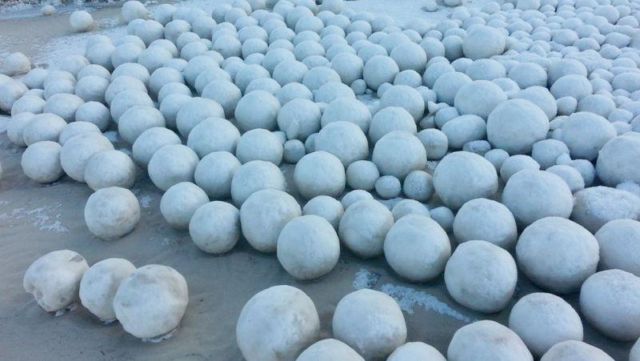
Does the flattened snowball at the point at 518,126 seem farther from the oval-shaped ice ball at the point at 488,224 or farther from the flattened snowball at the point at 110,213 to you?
the flattened snowball at the point at 110,213

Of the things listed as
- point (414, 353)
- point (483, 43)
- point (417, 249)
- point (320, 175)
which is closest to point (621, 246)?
point (417, 249)

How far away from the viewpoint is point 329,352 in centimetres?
195

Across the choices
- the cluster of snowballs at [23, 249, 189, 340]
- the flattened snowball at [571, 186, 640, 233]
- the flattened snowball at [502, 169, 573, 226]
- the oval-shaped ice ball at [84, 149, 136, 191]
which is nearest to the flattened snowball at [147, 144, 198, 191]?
the oval-shaped ice ball at [84, 149, 136, 191]

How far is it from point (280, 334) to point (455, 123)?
212cm

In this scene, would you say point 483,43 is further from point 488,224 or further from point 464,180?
point 488,224

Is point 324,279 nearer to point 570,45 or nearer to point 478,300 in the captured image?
Answer: point 478,300

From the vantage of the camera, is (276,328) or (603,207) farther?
(603,207)

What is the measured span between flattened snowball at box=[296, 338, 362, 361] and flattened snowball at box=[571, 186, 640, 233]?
1577 millimetres

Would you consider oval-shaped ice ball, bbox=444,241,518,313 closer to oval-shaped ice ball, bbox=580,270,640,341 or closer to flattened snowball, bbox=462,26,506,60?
oval-shaped ice ball, bbox=580,270,640,341

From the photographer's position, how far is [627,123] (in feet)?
11.2

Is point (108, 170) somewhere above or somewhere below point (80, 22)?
below

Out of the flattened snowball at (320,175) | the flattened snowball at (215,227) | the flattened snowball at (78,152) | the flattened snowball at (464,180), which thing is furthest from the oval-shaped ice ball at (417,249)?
the flattened snowball at (78,152)

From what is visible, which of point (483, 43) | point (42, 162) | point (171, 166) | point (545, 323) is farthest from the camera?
point (483, 43)

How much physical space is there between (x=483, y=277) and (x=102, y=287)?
182 centimetres
